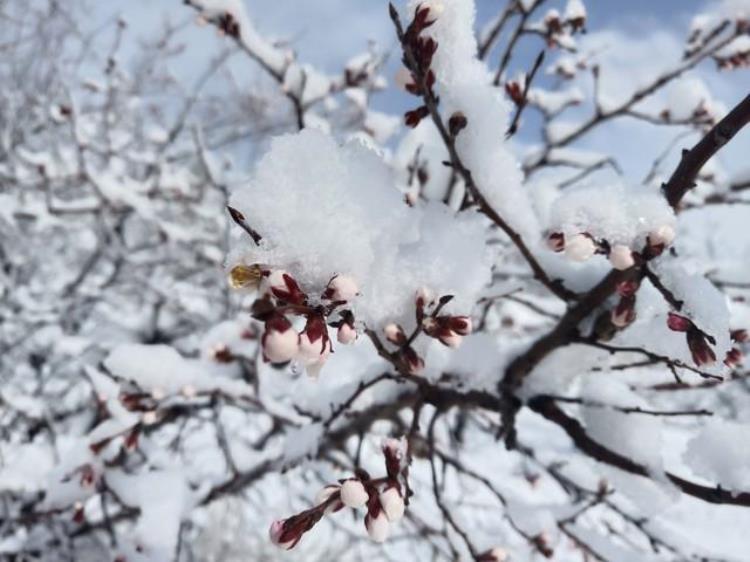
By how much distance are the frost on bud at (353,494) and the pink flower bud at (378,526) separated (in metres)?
0.04

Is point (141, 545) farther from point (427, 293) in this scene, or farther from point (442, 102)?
point (442, 102)

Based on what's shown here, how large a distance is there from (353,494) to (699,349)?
0.62 metres

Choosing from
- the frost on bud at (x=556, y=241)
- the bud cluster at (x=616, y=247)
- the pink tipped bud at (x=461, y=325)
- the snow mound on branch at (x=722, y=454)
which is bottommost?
the snow mound on branch at (x=722, y=454)

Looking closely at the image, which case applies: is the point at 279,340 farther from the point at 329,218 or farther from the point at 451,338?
the point at 451,338

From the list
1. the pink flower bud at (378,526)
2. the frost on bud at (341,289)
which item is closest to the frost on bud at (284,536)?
the pink flower bud at (378,526)

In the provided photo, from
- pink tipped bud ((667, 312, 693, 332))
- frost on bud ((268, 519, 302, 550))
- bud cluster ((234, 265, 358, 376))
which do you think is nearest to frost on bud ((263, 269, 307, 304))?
bud cluster ((234, 265, 358, 376))

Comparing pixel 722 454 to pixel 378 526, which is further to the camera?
pixel 722 454

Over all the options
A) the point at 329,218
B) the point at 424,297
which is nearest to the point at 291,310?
the point at 329,218

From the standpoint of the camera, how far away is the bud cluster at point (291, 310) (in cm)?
68

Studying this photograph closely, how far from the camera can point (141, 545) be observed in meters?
1.70

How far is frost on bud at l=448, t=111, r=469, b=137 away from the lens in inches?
43.8

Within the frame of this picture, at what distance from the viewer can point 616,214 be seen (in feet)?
3.47

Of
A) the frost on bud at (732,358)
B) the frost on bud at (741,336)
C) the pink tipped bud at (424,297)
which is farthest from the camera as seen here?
the frost on bud at (741,336)

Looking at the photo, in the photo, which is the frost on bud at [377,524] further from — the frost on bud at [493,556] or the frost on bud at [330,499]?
the frost on bud at [493,556]
